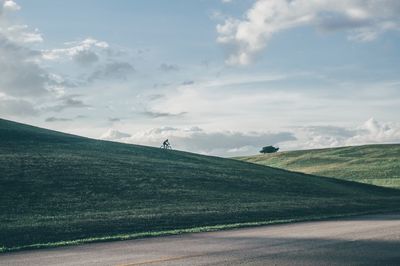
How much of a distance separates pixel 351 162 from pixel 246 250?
232 feet

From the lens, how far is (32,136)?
59.7 m

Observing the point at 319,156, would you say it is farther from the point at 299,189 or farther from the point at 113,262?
the point at 113,262

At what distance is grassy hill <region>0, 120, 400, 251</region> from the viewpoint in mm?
21625

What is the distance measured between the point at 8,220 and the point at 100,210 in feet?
15.8

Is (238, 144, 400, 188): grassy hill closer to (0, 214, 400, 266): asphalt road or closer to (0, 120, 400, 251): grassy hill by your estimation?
(0, 120, 400, 251): grassy hill

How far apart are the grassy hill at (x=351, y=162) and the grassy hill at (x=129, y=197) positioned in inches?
550

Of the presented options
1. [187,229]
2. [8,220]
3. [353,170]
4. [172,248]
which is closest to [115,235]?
[187,229]

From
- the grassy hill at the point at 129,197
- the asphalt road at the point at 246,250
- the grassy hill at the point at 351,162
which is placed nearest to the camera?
the asphalt road at the point at 246,250

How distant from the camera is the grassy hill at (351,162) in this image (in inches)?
2594

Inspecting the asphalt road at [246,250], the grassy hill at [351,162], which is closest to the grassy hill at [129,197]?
the asphalt road at [246,250]

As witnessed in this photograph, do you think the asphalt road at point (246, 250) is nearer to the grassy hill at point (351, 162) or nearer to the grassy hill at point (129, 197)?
the grassy hill at point (129, 197)

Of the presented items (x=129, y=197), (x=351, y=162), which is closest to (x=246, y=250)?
(x=129, y=197)

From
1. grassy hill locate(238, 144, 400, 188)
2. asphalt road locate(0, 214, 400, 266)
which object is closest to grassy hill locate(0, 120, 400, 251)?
asphalt road locate(0, 214, 400, 266)

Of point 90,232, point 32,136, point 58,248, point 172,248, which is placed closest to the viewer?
point 172,248
